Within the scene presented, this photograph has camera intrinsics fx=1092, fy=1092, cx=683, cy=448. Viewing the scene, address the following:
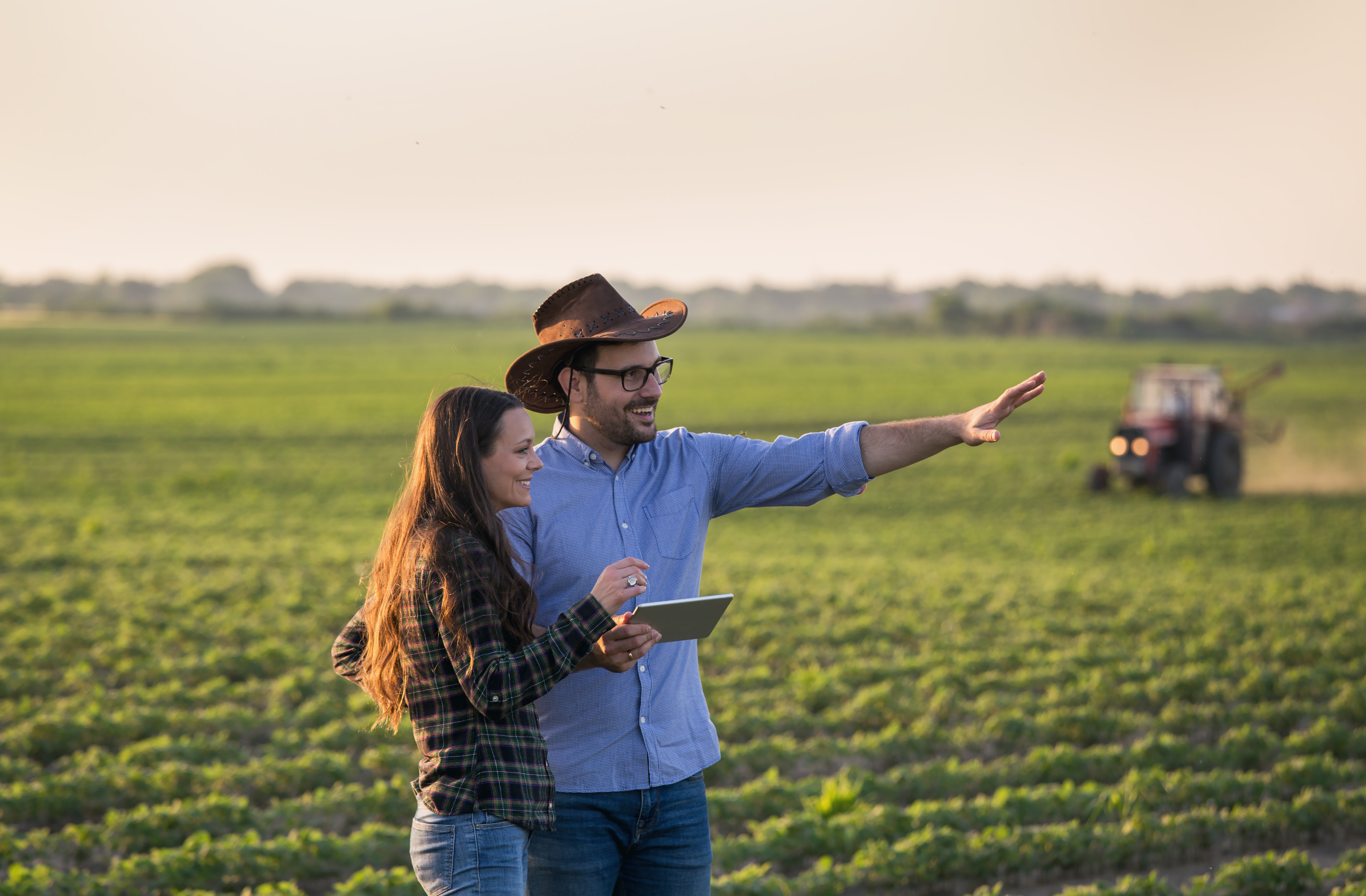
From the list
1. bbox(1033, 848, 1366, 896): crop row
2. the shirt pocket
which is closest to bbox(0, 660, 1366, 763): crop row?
bbox(1033, 848, 1366, 896): crop row

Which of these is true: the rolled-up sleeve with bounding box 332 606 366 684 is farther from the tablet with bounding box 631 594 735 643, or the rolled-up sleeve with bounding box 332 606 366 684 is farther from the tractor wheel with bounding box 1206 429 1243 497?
the tractor wheel with bounding box 1206 429 1243 497

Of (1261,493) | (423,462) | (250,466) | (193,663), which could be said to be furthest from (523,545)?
(250,466)

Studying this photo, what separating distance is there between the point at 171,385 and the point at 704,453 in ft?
169

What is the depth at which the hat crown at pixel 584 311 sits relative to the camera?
286 centimetres

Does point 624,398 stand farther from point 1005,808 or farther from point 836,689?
point 836,689

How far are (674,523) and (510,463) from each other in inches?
22.4

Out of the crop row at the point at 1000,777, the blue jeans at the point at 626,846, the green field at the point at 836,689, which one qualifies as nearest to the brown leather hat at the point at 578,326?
the green field at the point at 836,689

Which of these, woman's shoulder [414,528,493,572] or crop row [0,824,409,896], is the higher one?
woman's shoulder [414,528,493,572]

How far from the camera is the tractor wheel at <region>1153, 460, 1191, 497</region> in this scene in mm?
19312

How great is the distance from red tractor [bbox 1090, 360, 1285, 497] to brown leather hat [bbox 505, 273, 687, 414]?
17902 millimetres

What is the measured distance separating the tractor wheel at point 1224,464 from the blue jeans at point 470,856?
19836mm

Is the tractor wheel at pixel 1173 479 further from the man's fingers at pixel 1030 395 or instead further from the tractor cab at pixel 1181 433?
the man's fingers at pixel 1030 395

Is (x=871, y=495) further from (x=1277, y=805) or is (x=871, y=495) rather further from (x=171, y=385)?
(x=171, y=385)

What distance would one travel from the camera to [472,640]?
2340mm
